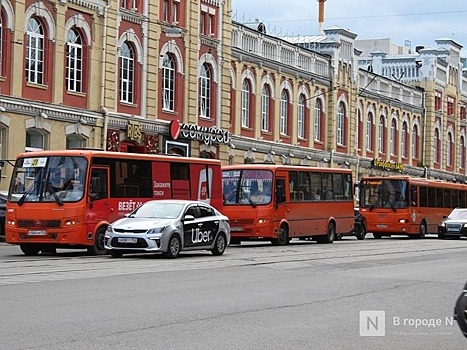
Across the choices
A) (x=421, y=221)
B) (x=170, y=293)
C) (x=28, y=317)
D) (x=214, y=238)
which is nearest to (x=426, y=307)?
(x=170, y=293)

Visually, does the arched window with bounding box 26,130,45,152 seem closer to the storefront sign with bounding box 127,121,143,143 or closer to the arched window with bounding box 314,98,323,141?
the storefront sign with bounding box 127,121,143,143

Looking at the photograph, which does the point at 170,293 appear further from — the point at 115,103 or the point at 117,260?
the point at 115,103

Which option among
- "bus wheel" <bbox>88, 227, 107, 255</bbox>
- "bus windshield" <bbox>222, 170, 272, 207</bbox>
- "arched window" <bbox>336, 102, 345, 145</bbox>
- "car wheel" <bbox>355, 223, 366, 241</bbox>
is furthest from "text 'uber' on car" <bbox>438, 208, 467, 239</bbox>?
"bus wheel" <bbox>88, 227, 107, 255</bbox>

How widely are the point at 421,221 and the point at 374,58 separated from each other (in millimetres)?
37353

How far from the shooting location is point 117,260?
24859mm

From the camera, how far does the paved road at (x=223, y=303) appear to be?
469 inches

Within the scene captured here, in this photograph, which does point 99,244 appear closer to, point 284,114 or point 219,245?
point 219,245

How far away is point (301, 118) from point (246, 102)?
724 centimetres

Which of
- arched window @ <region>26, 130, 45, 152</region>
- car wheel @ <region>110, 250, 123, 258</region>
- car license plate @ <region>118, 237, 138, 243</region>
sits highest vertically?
arched window @ <region>26, 130, 45, 152</region>

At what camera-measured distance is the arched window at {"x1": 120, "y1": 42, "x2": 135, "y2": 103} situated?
4609cm

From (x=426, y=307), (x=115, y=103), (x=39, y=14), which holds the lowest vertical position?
(x=426, y=307)

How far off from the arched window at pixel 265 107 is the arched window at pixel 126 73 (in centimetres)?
1309

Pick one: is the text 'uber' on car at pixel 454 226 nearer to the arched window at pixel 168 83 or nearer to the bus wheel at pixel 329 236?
the bus wheel at pixel 329 236

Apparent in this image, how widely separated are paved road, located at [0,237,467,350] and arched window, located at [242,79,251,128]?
31.2 m
